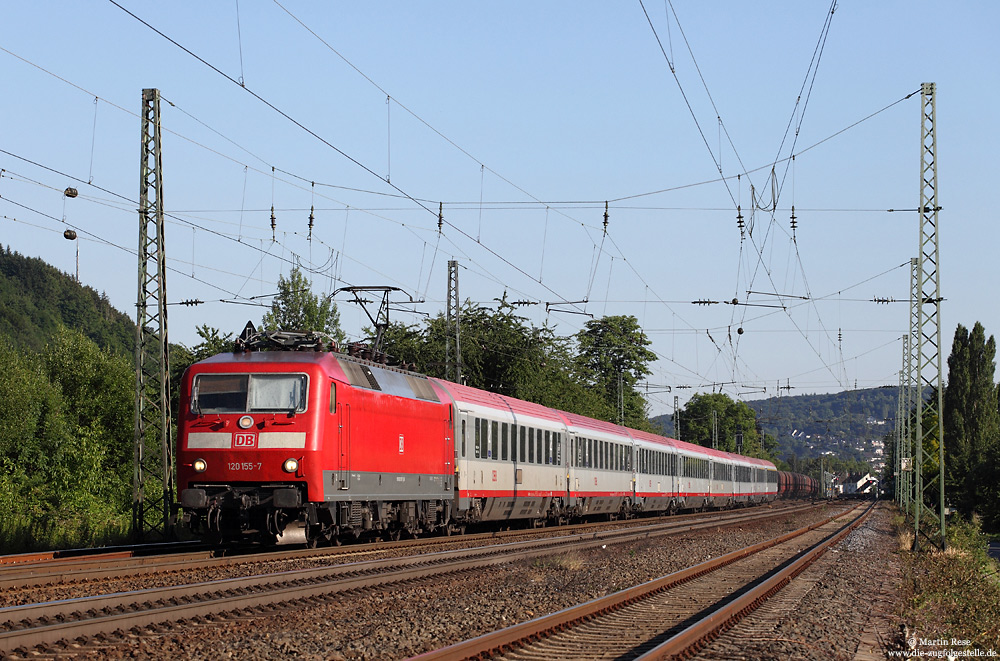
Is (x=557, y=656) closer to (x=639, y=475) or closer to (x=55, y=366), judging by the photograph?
(x=639, y=475)

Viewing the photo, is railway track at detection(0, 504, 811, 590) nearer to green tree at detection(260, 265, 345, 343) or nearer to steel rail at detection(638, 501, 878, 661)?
steel rail at detection(638, 501, 878, 661)

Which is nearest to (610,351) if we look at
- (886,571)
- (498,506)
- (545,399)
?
(545,399)

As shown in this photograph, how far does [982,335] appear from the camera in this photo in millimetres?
78938

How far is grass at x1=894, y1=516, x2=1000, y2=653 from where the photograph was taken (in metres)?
11.8

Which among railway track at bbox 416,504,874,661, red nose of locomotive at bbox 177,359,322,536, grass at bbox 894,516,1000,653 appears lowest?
grass at bbox 894,516,1000,653

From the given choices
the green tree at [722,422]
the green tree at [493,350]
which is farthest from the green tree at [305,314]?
the green tree at [722,422]

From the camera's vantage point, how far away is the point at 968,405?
254ft

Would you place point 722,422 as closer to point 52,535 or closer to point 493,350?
point 493,350

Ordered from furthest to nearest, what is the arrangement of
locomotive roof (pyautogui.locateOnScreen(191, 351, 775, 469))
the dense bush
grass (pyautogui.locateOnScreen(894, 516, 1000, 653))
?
the dense bush
locomotive roof (pyautogui.locateOnScreen(191, 351, 775, 469))
grass (pyautogui.locateOnScreen(894, 516, 1000, 653))

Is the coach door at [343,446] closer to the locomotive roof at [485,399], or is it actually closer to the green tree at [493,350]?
the locomotive roof at [485,399]

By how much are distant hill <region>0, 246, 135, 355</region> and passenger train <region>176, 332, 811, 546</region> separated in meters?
80.0

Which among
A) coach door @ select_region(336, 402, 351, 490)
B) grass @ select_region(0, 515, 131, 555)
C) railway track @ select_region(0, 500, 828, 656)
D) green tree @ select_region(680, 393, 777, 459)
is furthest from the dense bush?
green tree @ select_region(680, 393, 777, 459)

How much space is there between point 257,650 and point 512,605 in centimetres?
426

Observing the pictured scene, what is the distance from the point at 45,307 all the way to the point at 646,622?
4289 inches
